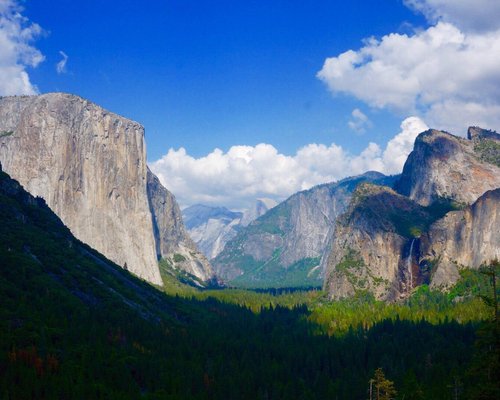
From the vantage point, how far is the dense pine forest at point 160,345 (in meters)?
97.1

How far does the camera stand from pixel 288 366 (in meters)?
137

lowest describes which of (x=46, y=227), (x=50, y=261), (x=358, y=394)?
A: (x=358, y=394)

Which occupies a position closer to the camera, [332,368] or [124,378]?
[124,378]

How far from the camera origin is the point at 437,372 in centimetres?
12000

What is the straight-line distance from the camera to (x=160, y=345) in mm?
134250

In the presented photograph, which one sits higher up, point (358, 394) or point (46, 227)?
point (46, 227)

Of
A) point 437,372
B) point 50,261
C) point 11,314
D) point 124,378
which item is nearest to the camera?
point 124,378

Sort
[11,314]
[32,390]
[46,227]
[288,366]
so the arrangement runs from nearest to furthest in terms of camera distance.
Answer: [32,390] < [11,314] < [288,366] < [46,227]

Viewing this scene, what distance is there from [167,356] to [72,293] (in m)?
38.3

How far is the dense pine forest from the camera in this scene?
318 ft

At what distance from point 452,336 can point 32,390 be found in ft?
407

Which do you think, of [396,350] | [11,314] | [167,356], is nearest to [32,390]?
[11,314]

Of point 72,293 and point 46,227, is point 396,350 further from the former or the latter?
point 46,227

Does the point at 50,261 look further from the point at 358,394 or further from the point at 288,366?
the point at 358,394
